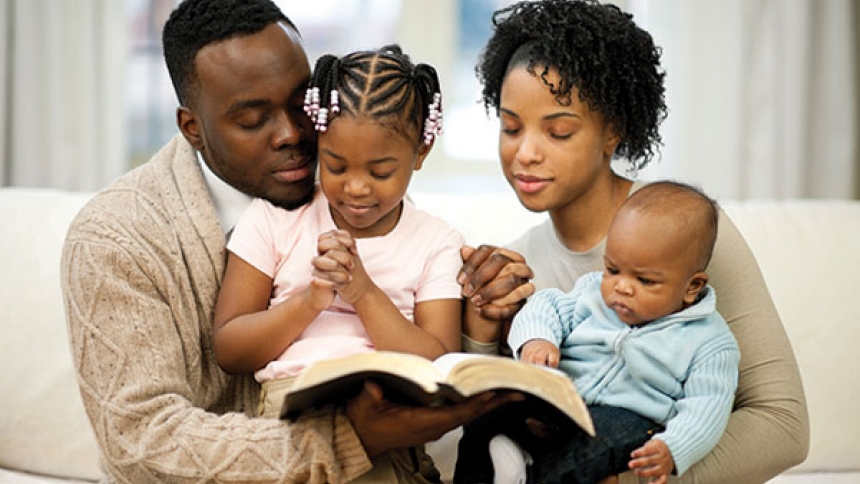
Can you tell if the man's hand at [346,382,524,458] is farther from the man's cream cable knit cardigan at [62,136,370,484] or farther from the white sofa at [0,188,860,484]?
the white sofa at [0,188,860,484]

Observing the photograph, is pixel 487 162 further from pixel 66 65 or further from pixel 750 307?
pixel 750 307

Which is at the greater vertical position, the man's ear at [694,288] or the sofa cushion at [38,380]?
the man's ear at [694,288]

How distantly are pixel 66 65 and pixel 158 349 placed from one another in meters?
2.32

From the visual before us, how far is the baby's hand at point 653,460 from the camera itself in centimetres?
157

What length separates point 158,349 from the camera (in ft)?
5.79

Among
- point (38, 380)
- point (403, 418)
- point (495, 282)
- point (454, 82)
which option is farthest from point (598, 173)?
point (454, 82)

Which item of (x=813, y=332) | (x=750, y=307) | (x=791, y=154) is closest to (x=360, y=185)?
(x=750, y=307)

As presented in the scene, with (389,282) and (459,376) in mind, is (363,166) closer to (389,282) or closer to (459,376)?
(389,282)

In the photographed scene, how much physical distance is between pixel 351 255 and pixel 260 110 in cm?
34

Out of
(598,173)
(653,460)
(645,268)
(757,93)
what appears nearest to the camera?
(653,460)

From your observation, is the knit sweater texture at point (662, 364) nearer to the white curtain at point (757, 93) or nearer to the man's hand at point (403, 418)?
the man's hand at point (403, 418)

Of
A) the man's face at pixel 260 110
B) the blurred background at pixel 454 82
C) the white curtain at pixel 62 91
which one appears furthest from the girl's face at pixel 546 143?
the white curtain at pixel 62 91

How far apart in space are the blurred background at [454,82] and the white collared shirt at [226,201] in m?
1.96

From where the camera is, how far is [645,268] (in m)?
1.68
